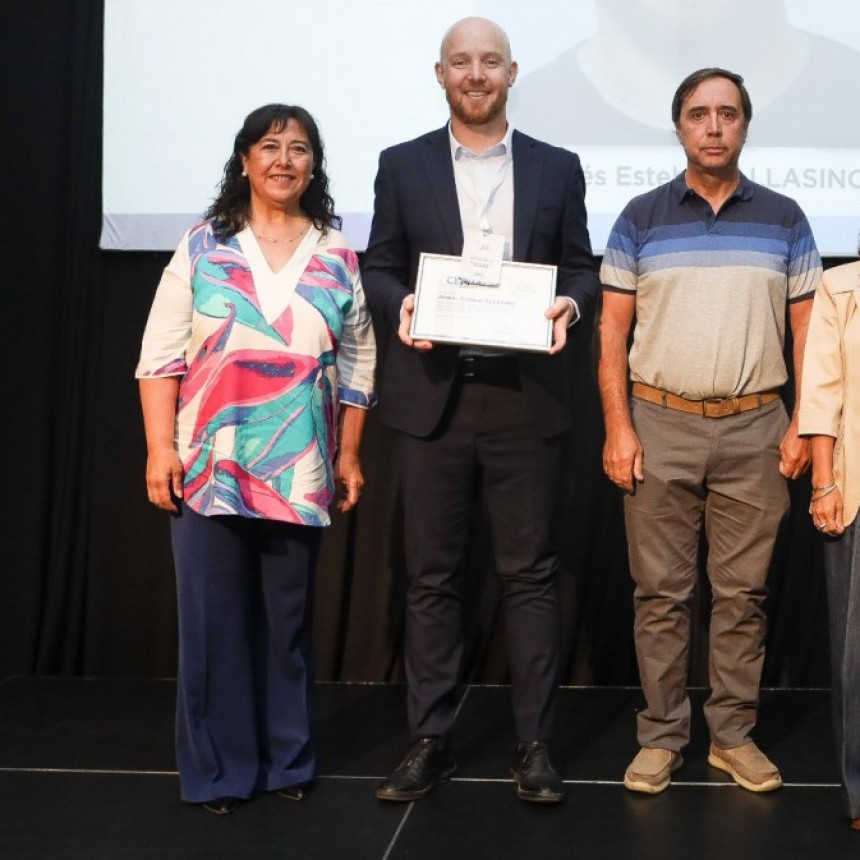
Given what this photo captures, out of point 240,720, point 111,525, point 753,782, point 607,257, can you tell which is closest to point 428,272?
point 607,257

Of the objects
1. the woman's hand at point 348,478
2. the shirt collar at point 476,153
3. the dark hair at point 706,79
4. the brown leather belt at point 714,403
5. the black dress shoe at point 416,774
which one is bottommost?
the black dress shoe at point 416,774

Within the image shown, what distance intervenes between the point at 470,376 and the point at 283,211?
554mm

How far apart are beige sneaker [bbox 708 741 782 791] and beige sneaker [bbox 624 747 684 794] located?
0.14 m

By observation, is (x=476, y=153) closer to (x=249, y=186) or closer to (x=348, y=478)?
(x=249, y=186)

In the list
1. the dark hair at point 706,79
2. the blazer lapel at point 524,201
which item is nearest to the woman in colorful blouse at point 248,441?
the blazer lapel at point 524,201

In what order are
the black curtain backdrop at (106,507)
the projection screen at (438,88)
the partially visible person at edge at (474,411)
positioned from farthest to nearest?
the black curtain backdrop at (106,507) → the projection screen at (438,88) → the partially visible person at edge at (474,411)

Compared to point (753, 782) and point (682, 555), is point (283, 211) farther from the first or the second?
point (753, 782)

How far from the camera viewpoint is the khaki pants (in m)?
2.86

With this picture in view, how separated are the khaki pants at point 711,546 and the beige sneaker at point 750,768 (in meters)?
0.03

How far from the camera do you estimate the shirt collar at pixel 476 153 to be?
9.25 ft

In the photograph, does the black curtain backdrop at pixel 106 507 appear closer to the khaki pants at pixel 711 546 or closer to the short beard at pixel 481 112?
the khaki pants at pixel 711 546

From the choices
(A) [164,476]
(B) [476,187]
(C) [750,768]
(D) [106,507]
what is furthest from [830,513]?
(D) [106,507]

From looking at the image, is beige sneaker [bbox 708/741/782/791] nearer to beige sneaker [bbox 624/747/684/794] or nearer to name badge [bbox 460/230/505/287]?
beige sneaker [bbox 624/747/684/794]

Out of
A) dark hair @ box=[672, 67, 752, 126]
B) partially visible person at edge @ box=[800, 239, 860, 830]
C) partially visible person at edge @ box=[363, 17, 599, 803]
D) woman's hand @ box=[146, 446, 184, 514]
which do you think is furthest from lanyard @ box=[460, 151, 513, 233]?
woman's hand @ box=[146, 446, 184, 514]
